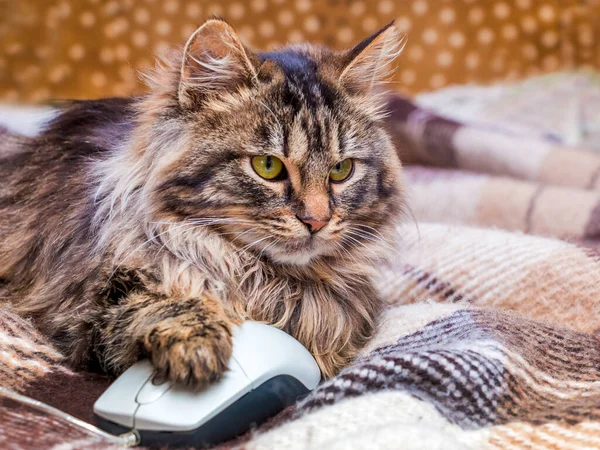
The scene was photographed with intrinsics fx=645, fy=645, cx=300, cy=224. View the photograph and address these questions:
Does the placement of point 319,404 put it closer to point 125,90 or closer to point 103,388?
point 103,388

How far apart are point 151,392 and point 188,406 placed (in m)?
0.06

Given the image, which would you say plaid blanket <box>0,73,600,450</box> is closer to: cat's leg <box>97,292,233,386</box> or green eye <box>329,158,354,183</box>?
cat's leg <box>97,292,233,386</box>

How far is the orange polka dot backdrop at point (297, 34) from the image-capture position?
133 inches

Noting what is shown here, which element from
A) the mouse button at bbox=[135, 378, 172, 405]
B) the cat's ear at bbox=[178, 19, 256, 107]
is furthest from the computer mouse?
the cat's ear at bbox=[178, 19, 256, 107]

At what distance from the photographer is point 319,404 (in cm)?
94

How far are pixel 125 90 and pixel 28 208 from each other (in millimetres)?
2127

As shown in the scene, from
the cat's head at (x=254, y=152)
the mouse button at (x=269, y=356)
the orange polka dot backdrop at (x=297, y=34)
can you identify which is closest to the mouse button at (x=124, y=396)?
the mouse button at (x=269, y=356)

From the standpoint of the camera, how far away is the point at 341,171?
49.3 inches

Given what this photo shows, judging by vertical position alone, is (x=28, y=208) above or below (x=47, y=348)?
above

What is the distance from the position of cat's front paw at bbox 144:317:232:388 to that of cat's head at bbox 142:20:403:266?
23cm

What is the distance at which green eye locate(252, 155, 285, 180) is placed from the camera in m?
1.17

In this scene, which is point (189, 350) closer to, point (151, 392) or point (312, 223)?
point (151, 392)

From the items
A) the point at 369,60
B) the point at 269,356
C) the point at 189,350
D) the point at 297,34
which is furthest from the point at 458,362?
the point at 297,34

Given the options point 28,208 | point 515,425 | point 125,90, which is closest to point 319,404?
point 515,425
